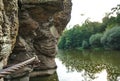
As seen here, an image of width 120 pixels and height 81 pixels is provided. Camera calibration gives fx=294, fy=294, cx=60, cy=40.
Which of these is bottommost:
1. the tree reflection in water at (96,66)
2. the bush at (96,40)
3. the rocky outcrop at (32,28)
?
Result: the bush at (96,40)

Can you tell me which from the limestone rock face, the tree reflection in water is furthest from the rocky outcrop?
the tree reflection in water

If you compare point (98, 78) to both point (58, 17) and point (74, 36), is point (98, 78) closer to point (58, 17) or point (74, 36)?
point (58, 17)

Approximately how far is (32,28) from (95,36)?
159 feet

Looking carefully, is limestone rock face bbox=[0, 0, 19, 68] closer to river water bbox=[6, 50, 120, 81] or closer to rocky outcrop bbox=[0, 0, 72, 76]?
rocky outcrop bbox=[0, 0, 72, 76]

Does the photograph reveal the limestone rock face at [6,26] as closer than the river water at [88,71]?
Yes

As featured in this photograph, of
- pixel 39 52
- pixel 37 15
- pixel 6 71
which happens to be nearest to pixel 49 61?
pixel 39 52

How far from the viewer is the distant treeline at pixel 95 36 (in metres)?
54.5

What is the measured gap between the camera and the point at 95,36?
67.0m

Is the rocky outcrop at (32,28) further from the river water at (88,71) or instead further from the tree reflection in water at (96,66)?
the tree reflection in water at (96,66)

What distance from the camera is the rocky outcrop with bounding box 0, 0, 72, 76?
11.4 m

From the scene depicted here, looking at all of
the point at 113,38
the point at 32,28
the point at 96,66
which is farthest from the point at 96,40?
the point at 32,28

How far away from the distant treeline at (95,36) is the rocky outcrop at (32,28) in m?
27.2

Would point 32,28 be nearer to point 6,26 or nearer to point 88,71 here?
point 88,71

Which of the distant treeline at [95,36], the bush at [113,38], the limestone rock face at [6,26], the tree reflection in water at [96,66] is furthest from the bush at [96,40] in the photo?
the limestone rock face at [6,26]
